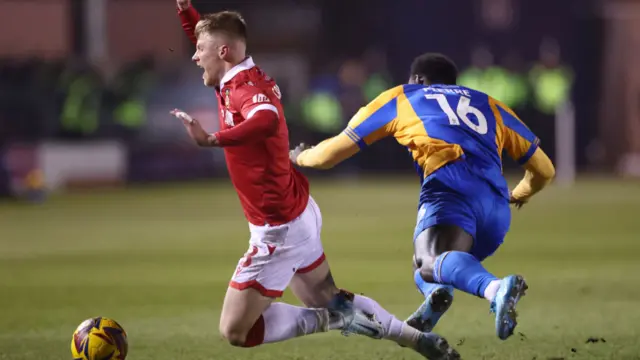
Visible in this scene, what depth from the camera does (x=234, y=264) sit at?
13.0 metres

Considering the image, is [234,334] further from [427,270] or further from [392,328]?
[427,270]

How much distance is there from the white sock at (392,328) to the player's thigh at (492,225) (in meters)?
0.56

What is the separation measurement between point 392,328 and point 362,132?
3.46ft

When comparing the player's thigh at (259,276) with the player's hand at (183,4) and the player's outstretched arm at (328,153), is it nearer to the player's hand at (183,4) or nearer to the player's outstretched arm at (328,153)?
the player's outstretched arm at (328,153)

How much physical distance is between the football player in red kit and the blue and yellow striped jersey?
560mm

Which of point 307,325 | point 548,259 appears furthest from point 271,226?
point 548,259

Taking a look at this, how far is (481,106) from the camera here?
22.0 ft

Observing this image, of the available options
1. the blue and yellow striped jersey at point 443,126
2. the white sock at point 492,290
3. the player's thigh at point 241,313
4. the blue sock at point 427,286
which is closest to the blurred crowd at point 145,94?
the blue sock at point 427,286

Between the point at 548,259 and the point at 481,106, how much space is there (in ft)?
22.0

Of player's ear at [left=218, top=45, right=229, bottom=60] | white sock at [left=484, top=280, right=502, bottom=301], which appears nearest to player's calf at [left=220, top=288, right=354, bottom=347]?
white sock at [left=484, top=280, right=502, bottom=301]

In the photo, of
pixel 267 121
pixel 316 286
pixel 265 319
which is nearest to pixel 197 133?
pixel 267 121

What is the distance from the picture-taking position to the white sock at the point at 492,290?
19.5 feet

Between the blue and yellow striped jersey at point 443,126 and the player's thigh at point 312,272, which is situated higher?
the blue and yellow striped jersey at point 443,126

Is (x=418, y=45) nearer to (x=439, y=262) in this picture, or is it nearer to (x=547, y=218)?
(x=547, y=218)
